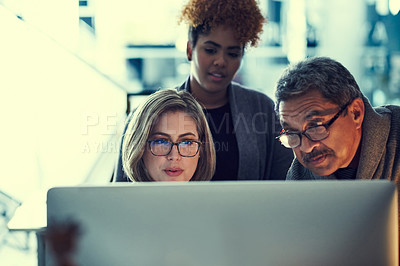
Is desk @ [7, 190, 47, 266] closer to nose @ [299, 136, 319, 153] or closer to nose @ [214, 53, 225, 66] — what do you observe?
nose @ [299, 136, 319, 153]

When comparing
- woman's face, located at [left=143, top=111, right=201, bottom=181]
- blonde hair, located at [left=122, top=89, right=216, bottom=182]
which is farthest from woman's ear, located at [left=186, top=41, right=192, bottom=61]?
woman's face, located at [left=143, top=111, right=201, bottom=181]

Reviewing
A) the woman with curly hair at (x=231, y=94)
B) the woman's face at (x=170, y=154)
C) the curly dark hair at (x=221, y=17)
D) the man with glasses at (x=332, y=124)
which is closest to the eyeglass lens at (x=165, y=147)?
the woman's face at (x=170, y=154)

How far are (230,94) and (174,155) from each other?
0.72 m

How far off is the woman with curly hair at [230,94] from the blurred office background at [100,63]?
18 centimetres

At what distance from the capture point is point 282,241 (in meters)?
0.77

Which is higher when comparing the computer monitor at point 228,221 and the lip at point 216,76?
the lip at point 216,76

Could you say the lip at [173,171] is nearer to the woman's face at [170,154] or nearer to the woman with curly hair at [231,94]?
the woman's face at [170,154]

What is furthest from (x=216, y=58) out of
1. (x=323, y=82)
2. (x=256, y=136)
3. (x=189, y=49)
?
(x=323, y=82)

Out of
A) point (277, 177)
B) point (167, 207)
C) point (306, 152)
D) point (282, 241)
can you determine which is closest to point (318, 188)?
point (282, 241)

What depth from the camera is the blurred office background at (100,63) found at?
229cm

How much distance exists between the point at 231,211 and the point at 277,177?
138cm

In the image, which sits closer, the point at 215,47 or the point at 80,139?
the point at 215,47

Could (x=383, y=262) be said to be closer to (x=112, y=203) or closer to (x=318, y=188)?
(x=318, y=188)

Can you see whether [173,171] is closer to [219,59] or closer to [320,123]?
[320,123]
